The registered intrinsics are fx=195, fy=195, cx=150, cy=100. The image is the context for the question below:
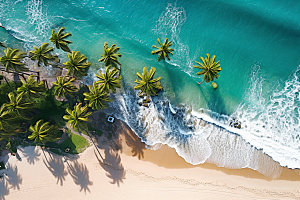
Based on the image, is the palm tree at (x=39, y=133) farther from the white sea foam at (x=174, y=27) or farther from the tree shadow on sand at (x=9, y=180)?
the white sea foam at (x=174, y=27)

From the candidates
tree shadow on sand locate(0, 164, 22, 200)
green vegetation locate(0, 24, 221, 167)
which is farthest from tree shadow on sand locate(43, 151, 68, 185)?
tree shadow on sand locate(0, 164, 22, 200)

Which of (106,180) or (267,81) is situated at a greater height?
(267,81)

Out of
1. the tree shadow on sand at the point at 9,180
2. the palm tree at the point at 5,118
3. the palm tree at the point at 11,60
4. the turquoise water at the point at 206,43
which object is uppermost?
the turquoise water at the point at 206,43

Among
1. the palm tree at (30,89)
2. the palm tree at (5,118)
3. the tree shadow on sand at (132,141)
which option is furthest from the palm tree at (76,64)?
the tree shadow on sand at (132,141)

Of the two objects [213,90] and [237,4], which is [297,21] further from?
[213,90]

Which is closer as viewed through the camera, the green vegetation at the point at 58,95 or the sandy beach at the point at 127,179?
the green vegetation at the point at 58,95

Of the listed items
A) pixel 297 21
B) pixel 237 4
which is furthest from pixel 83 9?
pixel 297 21

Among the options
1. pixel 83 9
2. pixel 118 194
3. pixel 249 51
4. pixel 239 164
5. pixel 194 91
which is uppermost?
pixel 83 9
